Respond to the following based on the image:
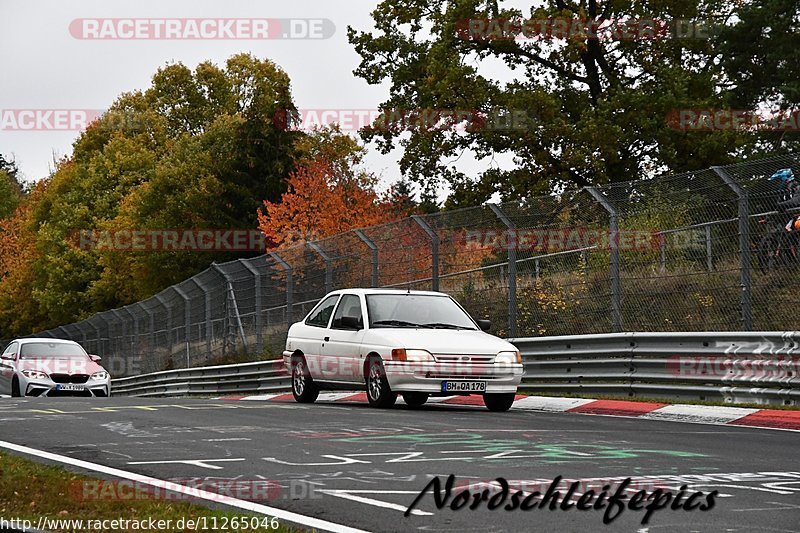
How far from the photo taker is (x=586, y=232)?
17.7 metres

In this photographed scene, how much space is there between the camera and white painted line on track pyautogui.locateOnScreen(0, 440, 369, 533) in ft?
21.7

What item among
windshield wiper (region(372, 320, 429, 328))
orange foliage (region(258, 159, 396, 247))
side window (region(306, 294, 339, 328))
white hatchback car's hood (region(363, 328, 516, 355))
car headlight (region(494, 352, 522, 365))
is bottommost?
car headlight (region(494, 352, 522, 365))

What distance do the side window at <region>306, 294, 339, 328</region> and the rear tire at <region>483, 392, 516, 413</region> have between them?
2.95m

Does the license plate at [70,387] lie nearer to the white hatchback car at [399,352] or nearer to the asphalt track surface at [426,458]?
the white hatchback car at [399,352]

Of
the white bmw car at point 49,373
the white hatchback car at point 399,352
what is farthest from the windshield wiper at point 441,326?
the white bmw car at point 49,373

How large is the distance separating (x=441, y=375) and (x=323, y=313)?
3.25m

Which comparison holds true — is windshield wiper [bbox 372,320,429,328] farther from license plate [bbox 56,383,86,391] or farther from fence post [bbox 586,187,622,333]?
license plate [bbox 56,383,86,391]

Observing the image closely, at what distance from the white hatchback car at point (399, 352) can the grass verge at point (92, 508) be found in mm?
7469

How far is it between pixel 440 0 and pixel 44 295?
4212 cm

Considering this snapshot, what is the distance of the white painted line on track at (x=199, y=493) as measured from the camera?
21.7 ft

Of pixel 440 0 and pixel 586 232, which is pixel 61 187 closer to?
pixel 440 0

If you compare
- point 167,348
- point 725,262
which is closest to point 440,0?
point 167,348

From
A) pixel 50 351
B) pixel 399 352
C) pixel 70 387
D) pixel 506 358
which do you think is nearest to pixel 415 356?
pixel 399 352

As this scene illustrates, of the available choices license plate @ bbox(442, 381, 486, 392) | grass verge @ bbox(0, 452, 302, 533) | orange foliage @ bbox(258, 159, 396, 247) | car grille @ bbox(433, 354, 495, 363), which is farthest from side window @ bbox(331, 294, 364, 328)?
orange foliage @ bbox(258, 159, 396, 247)
